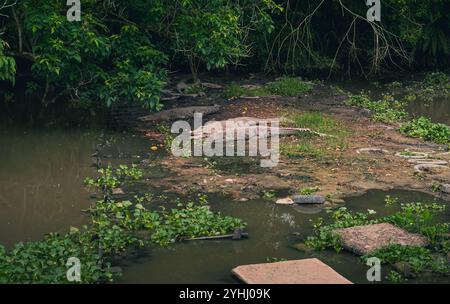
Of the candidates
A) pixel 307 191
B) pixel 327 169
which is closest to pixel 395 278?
pixel 307 191

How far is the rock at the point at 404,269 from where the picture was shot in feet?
20.3

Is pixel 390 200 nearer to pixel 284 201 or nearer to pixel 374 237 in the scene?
pixel 284 201

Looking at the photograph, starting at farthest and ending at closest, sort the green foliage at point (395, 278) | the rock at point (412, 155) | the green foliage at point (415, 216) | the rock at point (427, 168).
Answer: the rock at point (412, 155) < the rock at point (427, 168) < the green foliage at point (415, 216) < the green foliage at point (395, 278)

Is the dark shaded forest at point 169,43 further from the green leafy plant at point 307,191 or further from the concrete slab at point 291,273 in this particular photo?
the concrete slab at point 291,273

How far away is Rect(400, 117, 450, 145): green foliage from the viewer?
35.2 feet

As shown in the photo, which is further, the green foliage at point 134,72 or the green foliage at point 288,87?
the green foliage at point 288,87

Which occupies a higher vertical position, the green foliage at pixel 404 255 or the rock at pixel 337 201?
the rock at pixel 337 201

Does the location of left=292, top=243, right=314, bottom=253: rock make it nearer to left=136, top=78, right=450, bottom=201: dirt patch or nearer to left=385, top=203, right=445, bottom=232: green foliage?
left=385, top=203, right=445, bottom=232: green foliage

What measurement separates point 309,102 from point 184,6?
10.4 feet

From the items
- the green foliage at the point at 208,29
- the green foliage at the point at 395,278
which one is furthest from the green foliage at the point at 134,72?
the green foliage at the point at 395,278

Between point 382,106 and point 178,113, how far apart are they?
3.41 m

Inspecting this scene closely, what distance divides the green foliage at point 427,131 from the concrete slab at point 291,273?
4.99 metres

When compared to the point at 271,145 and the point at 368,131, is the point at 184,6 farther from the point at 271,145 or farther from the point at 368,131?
the point at 368,131

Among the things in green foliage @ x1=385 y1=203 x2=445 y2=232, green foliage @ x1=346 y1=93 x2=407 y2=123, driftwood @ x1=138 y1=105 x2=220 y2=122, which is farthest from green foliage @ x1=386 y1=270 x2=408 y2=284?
driftwood @ x1=138 y1=105 x2=220 y2=122
